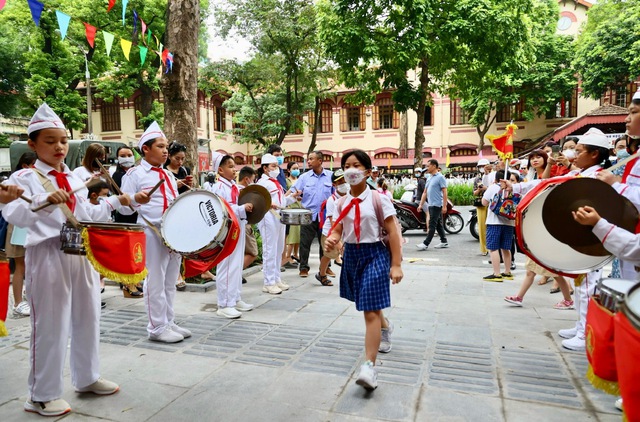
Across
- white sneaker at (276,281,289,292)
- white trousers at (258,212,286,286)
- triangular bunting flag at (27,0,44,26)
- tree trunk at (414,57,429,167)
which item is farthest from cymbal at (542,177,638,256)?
tree trunk at (414,57,429,167)

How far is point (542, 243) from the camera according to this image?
3172 millimetres

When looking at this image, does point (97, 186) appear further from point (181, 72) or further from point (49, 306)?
point (181, 72)

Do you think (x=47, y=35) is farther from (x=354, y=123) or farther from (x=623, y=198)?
(x=623, y=198)

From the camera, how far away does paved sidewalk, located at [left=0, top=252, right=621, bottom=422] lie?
3.08 meters

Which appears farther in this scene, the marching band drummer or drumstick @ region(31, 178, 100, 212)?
the marching band drummer

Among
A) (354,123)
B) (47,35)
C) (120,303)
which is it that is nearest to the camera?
(120,303)

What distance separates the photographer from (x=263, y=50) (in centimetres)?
1955

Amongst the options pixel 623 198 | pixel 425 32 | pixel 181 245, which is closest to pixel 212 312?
pixel 181 245

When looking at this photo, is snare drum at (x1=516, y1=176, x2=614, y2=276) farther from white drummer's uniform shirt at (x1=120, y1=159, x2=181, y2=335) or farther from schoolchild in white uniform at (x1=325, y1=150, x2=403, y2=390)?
white drummer's uniform shirt at (x1=120, y1=159, x2=181, y2=335)

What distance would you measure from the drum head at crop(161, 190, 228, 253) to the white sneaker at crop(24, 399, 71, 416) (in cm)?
142

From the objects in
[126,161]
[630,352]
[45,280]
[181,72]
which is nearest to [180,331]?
[45,280]

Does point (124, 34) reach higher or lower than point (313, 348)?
higher

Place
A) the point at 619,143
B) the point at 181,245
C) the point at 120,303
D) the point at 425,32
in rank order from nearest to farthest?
the point at 181,245
the point at 120,303
the point at 619,143
the point at 425,32

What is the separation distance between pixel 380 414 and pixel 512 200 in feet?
15.2
